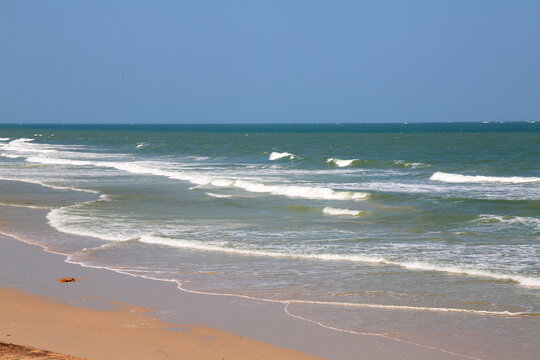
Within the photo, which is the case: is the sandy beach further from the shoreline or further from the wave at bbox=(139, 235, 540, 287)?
the wave at bbox=(139, 235, 540, 287)

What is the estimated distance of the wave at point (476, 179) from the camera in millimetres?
30086

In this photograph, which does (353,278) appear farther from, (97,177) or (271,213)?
(97,177)

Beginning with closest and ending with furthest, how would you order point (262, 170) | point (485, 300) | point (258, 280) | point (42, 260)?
point (485, 300), point (258, 280), point (42, 260), point (262, 170)

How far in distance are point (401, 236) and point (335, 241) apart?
162cm

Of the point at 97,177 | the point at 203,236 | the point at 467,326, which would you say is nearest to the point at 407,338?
the point at 467,326

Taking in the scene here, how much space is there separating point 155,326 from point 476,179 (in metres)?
24.5

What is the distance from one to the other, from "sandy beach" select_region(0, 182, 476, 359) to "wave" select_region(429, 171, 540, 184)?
70.7ft

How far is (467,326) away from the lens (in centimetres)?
905

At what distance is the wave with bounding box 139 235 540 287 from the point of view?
11.7m

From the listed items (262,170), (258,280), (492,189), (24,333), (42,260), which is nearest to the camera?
(24,333)

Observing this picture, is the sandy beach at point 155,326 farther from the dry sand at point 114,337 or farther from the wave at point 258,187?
the wave at point 258,187

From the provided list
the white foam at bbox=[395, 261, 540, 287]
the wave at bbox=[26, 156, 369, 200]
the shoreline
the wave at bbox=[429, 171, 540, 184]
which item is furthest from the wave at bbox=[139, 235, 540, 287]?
the wave at bbox=[429, 171, 540, 184]

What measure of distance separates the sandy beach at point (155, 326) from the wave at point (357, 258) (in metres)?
3.00

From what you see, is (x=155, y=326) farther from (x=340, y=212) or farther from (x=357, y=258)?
(x=340, y=212)
